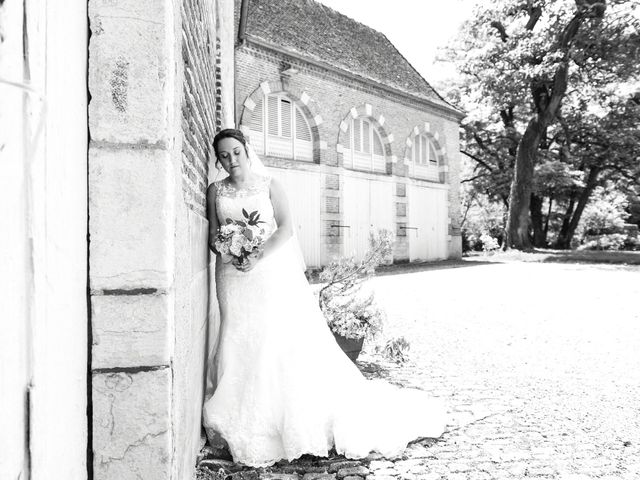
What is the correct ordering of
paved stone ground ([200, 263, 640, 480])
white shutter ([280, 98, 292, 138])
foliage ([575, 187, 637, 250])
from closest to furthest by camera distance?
paved stone ground ([200, 263, 640, 480])
white shutter ([280, 98, 292, 138])
foliage ([575, 187, 637, 250])

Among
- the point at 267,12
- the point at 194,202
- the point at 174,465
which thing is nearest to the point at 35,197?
the point at 174,465

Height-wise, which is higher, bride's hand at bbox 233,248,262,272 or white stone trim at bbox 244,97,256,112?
white stone trim at bbox 244,97,256,112

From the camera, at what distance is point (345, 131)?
53.5ft

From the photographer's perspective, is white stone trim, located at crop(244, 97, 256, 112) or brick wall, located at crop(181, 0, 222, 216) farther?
white stone trim, located at crop(244, 97, 256, 112)

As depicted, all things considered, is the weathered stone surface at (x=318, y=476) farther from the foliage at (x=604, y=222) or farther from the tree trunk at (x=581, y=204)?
the foliage at (x=604, y=222)

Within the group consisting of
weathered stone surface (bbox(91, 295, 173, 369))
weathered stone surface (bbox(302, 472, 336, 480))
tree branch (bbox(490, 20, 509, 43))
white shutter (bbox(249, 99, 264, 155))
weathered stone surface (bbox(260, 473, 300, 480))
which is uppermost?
tree branch (bbox(490, 20, 509, 43))

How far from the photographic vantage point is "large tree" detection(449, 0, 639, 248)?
55.2 feet

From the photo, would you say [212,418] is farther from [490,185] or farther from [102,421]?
[490,185]

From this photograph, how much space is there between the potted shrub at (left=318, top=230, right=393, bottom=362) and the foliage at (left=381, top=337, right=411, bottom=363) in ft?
0.94

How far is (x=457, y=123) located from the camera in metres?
21.0

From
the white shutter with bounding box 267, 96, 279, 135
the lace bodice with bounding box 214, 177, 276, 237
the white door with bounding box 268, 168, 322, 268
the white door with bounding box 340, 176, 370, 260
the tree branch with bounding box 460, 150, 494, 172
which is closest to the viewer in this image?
the lace bodice with bounding box 214, 177, 276, 237

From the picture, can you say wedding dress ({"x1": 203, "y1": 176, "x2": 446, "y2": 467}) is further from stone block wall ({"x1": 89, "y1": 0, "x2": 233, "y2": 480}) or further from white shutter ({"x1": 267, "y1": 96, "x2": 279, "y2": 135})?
white shutter ({"x1": 267, "y1": 96, "x2": 279, "y2": 135})

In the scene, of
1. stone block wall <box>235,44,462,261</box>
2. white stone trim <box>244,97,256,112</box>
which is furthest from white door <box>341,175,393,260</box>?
white stone trim <box>244,97,256,112</box>

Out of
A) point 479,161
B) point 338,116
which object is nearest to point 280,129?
point 338,116
